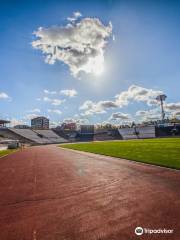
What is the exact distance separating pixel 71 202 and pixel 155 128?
10310 centimetres

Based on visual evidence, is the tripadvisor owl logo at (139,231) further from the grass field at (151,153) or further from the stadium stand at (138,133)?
the stadium stand at (138,133)

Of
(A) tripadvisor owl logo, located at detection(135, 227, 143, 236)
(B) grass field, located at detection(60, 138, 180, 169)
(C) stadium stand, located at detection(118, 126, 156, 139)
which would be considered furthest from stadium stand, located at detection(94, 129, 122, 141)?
(A) tripadvisor owl logo, located at detection(135, 227, 143, 236)

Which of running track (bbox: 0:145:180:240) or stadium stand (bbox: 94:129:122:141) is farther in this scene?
stadium stand (bbox: 94:129:122:141)

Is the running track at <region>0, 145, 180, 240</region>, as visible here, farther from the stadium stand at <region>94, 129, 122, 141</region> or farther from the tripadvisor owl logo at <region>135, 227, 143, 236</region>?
the stadium stand at <region>94, 129, 122, 141</region>

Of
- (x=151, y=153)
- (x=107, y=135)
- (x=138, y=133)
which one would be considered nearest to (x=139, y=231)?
(x=151, y=153)

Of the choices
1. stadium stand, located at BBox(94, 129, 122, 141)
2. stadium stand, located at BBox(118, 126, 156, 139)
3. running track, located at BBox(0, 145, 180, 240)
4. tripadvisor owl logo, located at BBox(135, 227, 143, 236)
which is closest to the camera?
tripadvisor owl logo, located at BBox(135, 227, 143, 236)

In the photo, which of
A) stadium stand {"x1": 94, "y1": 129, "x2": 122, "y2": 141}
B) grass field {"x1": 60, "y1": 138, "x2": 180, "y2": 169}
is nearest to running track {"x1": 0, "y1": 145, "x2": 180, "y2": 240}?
grass field {"x1": 60, "y1": 138, "x2": 180, "y2": 169}

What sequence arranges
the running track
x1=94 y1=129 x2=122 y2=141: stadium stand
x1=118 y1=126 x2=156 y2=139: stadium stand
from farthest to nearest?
x1=94 y1=129 x2=122 y2=141: stadium stand, x1=118 y1=126 x2=156 y2=139: stadium stand, the running track

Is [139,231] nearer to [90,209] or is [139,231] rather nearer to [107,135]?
[90,209]

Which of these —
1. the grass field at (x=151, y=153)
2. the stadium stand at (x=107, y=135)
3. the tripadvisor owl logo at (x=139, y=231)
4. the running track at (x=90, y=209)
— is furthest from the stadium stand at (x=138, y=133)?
the tripadvisor owl logo at (x=139, y=231)

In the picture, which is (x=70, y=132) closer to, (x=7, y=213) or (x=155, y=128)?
(x=155, y=128)

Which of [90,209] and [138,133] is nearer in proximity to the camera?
[90,209]

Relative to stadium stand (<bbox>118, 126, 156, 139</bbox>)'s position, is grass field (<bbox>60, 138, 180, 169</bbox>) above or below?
below

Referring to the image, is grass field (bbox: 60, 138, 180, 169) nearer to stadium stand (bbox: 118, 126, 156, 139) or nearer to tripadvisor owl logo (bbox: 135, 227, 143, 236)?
tripadvisor owl logo (bbox: 135, 227, 143, 236)
